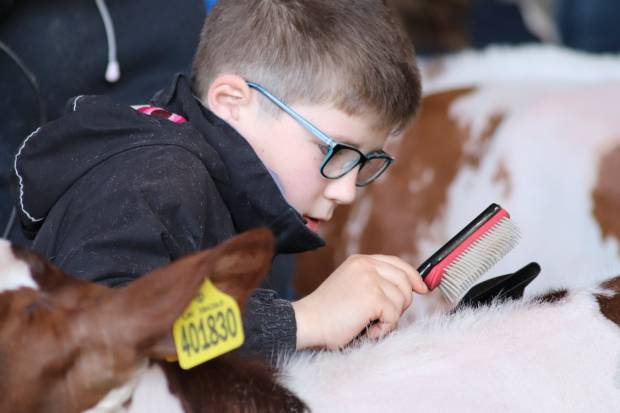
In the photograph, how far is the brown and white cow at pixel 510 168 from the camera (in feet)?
5.48

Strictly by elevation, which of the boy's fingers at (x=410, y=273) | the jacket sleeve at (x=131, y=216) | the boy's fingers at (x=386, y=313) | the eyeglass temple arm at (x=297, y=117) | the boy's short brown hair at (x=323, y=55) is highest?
the boy's short brown hair at (x=323, y=55)

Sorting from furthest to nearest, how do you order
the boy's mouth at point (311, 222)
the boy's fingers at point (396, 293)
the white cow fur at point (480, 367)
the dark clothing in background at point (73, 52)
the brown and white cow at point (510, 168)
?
the brown and white cow at point (510, 168) → the dark clothing in background at point (73, 52) → the boy's mouth at point (311, 222) → the boy's fingers at point (396, 293) → the white cow fur at point (480, 367)

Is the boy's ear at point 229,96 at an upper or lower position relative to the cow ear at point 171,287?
lower

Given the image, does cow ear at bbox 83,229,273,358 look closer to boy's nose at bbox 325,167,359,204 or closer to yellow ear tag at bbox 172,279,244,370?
yellow ear tag at bbox 172,279,244,370

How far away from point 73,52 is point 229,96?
45 centimetres

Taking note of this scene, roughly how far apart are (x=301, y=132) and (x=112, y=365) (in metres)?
0.42

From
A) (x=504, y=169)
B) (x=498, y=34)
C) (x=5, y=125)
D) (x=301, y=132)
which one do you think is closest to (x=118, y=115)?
(x=301, y=132)

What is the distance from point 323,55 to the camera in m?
1.06

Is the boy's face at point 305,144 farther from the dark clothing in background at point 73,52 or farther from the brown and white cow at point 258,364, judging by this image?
the dark clothing in background at point 73,52

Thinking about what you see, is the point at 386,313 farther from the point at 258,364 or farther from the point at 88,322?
the point at 88,322

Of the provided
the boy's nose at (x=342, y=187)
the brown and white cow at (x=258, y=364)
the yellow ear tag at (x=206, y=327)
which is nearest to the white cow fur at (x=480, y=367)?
the brown and white cow at (x=258, y=364)

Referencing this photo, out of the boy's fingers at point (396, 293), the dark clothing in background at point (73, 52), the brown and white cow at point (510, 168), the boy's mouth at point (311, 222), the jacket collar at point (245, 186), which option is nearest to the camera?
the boy's fingers at point (396, 293)

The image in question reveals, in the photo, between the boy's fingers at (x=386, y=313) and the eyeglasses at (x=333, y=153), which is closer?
the boy's fingers at (x=386, y=313)

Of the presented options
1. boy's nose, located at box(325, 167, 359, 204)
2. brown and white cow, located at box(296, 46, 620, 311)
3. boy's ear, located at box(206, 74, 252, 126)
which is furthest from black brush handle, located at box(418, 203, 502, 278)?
brown and white cow, located at box(296, 46, 620, 311)
